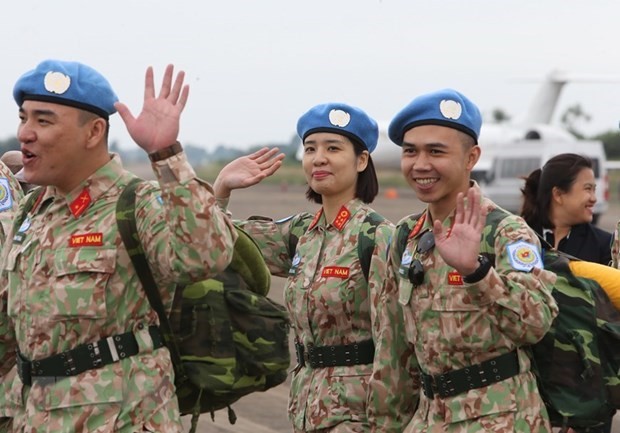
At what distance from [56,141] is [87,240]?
0.35 m

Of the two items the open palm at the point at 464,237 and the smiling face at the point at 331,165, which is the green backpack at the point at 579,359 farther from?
the smiling face at the point at 331,165

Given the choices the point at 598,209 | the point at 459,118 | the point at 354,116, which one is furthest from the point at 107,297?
the point at 598,209

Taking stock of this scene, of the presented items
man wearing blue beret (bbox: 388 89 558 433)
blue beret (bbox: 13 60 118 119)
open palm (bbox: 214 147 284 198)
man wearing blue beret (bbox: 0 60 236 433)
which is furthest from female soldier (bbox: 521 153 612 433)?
blue beret (bbox: 13 60 118 119)

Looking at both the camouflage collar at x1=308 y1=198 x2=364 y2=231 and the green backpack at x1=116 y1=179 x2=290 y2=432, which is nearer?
the green backpack at x1=116 y1=179 x2=290 y2=432

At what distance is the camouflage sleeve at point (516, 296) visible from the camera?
4305 millimetres

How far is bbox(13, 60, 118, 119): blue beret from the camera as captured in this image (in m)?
4.41

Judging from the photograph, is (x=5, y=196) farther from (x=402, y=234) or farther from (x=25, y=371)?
(x=402, y=234)

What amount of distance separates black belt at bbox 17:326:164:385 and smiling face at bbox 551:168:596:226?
3556 mm

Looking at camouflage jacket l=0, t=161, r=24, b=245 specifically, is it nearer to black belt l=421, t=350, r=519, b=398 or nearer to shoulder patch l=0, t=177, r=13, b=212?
shoulder patch l=0, t=177, r=13, b=212

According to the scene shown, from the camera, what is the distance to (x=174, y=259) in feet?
13.5

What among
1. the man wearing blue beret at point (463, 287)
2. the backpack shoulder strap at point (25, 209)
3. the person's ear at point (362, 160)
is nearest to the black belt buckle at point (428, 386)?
the man wearing blue beret at point (463, 287)

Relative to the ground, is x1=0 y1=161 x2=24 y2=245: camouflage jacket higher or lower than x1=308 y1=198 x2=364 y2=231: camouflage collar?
lower

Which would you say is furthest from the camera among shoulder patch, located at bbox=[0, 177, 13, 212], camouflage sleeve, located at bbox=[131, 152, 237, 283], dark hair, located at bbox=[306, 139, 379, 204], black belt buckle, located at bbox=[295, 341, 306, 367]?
shoulder patch, located at bbox=[0, 177, 13, 212]

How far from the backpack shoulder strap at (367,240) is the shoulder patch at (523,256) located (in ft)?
4.48
